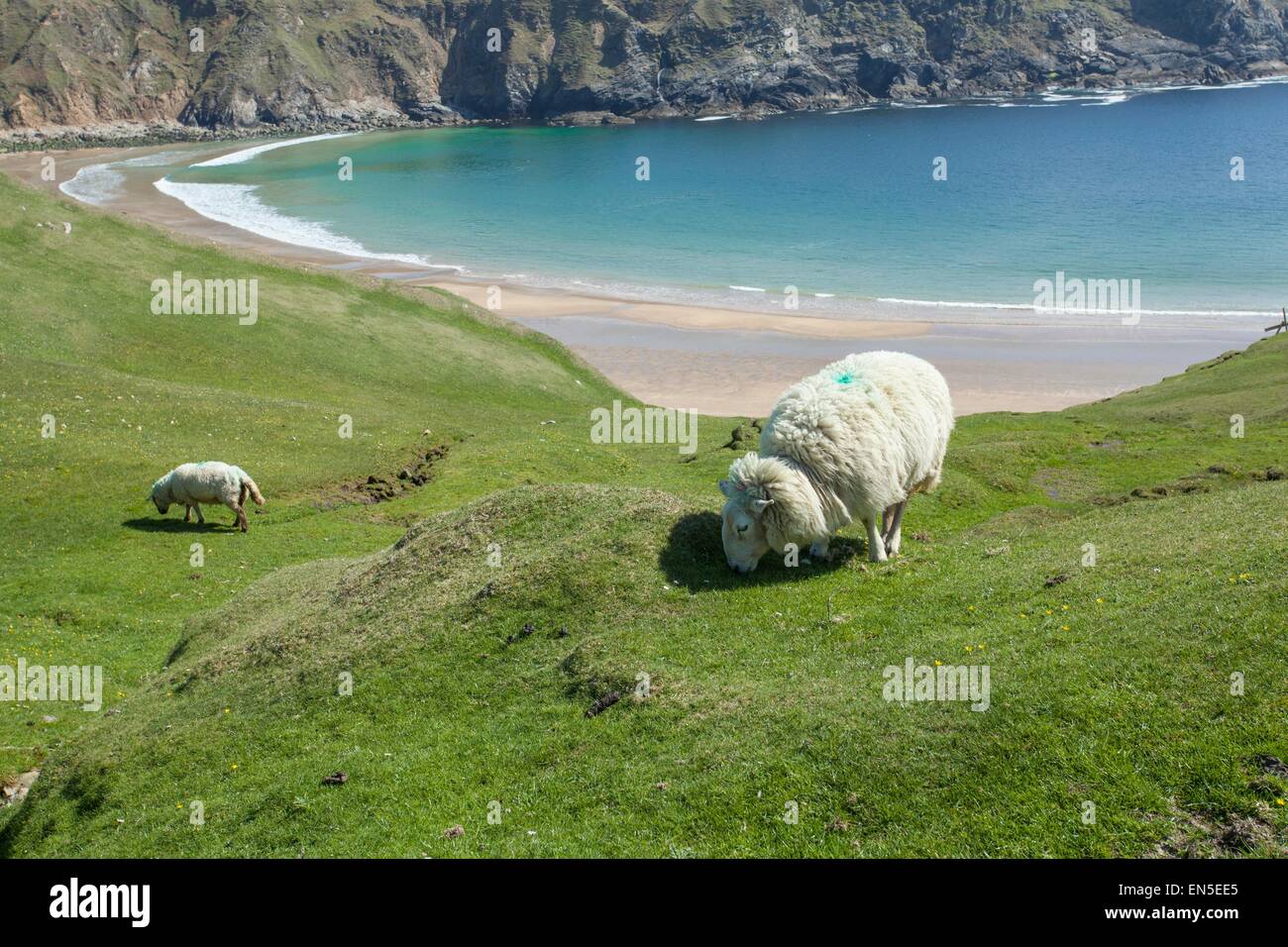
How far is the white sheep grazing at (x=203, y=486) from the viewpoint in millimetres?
29359

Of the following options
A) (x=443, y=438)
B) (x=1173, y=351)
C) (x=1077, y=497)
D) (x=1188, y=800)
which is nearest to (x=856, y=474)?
(x=1188, y=800)

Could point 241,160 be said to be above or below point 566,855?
above

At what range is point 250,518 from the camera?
31.1 metres

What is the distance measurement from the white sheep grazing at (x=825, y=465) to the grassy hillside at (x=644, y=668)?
0.82m

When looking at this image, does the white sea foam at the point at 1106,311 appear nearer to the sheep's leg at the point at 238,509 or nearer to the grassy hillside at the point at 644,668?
the grassy hillside at the point at 644,668

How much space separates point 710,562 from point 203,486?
1884cm

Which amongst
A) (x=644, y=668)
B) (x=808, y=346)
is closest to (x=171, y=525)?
(x=644, y=668)

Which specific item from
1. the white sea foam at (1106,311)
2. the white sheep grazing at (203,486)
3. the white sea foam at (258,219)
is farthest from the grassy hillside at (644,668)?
the white sea foam at (258,219)

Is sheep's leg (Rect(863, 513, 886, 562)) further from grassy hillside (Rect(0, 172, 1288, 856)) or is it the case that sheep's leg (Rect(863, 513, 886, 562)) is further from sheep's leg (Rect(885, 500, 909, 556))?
sheep's leg (Rect(885, 500, 909, 556))

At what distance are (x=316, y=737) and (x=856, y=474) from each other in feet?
33.3

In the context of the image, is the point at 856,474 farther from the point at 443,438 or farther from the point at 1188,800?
the point at 443,438

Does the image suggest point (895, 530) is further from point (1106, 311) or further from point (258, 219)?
point (258, 219)

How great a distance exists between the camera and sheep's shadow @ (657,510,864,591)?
56.2ft

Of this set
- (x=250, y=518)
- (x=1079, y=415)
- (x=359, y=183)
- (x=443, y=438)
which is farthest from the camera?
(x=359, y=183)
